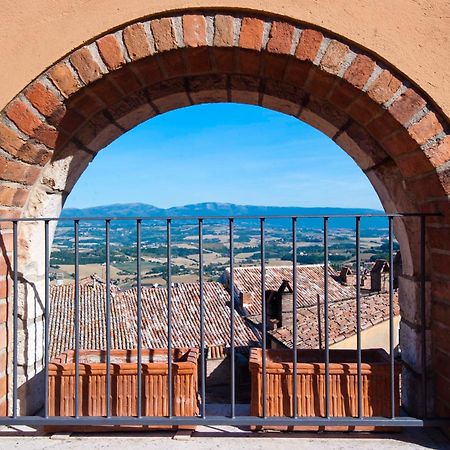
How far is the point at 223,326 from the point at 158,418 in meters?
13.5

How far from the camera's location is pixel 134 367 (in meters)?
2.32

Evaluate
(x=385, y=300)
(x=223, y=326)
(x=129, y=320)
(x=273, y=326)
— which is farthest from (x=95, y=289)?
(x=385, y=300)

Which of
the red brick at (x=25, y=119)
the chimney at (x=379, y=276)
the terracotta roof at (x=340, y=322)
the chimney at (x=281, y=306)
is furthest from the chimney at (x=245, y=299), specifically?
the red brick at (x=25, y=119)

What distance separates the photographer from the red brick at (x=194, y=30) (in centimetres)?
207

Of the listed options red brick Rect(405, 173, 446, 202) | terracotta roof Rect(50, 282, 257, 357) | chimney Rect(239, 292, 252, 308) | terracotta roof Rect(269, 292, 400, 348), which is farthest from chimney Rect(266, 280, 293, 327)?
red brick Rect(405, 173, 446, 202)

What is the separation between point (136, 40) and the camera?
6.81 feet

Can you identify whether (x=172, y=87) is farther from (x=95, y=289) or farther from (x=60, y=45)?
(x=95, y=289)

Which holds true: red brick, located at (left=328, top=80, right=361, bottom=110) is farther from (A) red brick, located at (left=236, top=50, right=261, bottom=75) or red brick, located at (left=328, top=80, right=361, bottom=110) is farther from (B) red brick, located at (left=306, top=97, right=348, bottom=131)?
(A) red brick, located at (left=236, top=50, right=261, bottom=75)

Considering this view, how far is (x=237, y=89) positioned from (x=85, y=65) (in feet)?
2.83

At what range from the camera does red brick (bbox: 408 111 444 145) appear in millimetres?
2023

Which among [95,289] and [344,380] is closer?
[344,380]

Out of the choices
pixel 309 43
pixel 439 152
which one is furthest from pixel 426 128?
pixel 309 43

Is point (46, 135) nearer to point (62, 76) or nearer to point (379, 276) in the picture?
point (62, 76)

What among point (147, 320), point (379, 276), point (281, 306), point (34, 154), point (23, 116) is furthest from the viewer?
point (379, 276)
